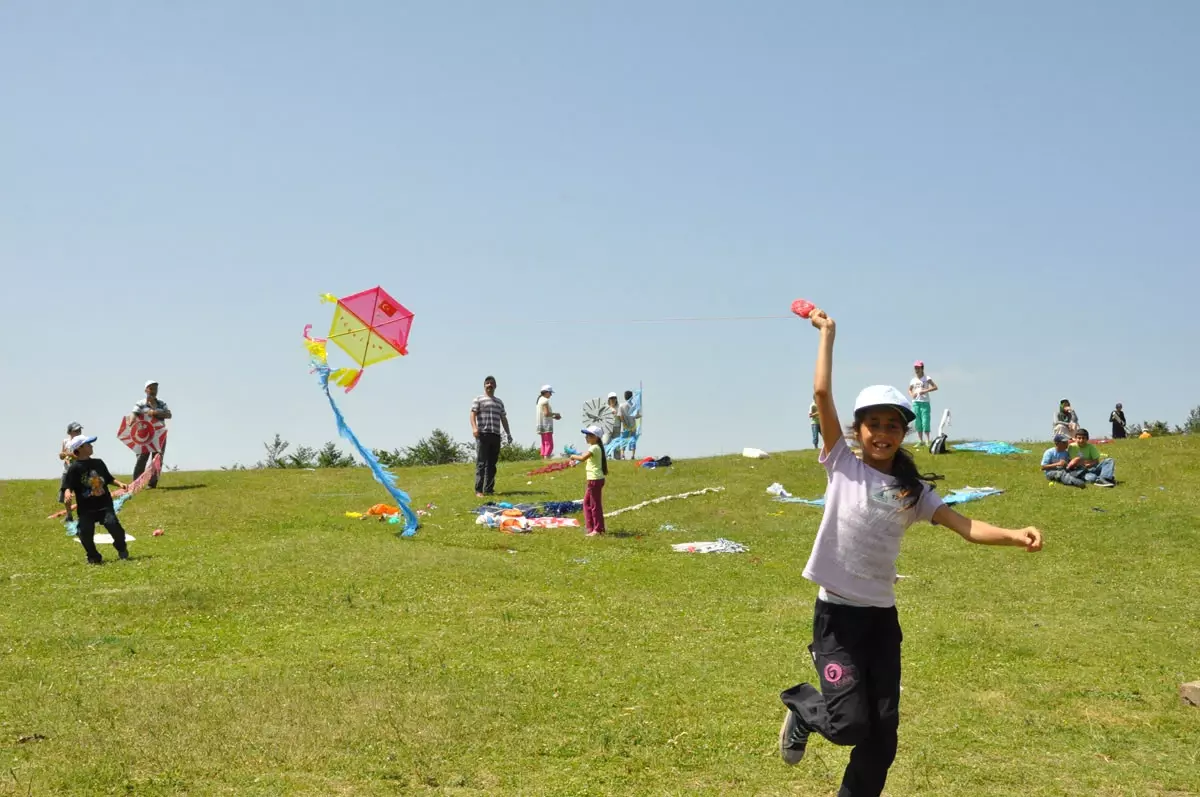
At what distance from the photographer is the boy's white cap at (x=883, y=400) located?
5793mm

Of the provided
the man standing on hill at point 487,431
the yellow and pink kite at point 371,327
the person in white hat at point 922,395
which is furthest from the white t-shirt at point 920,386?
the yellow and pink kite at point 371,327

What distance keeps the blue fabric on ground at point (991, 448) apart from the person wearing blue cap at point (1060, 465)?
4.35 meters

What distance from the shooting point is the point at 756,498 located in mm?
23688

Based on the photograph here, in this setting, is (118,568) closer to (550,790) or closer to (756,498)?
(550,790)

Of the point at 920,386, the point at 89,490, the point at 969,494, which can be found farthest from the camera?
the point at 920,386

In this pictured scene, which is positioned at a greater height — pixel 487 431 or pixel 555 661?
pixel 487 431

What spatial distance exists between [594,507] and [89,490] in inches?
290

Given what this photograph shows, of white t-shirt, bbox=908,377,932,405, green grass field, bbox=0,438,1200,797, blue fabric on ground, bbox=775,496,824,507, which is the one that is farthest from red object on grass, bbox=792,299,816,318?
white t-shirt, bbox=908,377,932,405

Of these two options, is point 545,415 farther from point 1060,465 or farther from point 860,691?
point 860,691

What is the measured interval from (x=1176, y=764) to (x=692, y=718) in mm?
3033

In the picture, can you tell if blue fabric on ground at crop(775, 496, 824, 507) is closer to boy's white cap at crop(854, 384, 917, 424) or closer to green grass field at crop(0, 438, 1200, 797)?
green grass field at crop(0, 438, 1200, 797)

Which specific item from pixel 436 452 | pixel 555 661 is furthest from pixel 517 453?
pixel 555 661

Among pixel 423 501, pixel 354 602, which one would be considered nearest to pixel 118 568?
pixel 354 602

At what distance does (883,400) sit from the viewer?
228 inches
